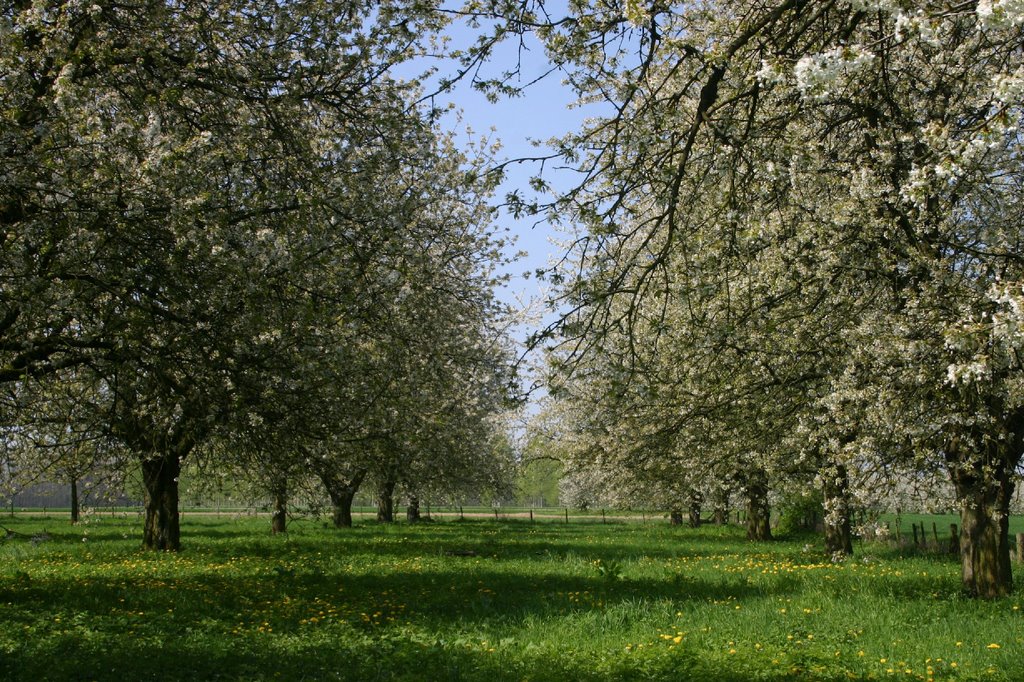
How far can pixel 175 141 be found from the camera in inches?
334

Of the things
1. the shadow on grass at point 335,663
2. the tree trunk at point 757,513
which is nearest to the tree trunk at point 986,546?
the shadow on grass at point 335,663

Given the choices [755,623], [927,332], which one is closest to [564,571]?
[755,623]

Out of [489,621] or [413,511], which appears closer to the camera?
[489,621]

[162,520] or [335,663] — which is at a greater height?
[162,520]

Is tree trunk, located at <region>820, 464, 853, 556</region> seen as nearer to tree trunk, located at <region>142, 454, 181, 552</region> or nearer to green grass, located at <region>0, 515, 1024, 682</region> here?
green grass, located at <region>0, 515, 1024, 682</region>

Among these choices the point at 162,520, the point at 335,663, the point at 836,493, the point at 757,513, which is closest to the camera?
the point at 335,663

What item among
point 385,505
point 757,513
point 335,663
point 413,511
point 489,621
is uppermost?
point 335,663

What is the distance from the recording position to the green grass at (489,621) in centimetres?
807

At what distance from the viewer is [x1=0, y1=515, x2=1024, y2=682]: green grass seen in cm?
807

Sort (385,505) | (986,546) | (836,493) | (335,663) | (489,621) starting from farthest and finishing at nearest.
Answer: (385,505)
(836,493)
(986,546)
(489,621)
(335,663)

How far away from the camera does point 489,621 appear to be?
10898mm

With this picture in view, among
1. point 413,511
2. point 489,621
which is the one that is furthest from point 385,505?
point 489,621

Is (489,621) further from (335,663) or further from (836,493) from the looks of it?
(836,493)

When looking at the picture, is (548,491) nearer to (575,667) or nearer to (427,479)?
(427,479)
